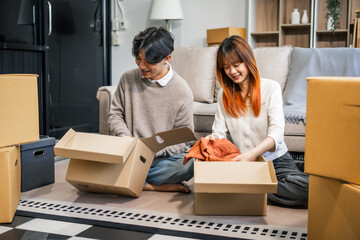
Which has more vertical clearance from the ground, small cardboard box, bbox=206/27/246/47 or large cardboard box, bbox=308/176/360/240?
small cardboard box, bbox=206/27/246/47

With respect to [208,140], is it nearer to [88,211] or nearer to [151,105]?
[151,105]

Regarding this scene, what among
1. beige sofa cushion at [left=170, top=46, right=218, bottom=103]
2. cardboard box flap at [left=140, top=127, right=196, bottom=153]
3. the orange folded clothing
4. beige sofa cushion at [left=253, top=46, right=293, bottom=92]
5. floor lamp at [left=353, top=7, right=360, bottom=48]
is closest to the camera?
the orange folded clothing

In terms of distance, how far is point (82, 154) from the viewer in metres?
1.67

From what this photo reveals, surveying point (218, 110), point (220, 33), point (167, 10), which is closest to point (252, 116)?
point (218, 110)

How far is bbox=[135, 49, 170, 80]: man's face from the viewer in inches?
76.6

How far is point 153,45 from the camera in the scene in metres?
1.92

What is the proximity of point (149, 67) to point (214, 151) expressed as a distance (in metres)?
0.53

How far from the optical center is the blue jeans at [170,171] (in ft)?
6.46

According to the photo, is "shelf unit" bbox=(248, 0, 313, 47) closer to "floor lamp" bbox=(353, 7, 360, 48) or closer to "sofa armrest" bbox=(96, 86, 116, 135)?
"floor lamp" bbox=(353, 7, 360, 48)

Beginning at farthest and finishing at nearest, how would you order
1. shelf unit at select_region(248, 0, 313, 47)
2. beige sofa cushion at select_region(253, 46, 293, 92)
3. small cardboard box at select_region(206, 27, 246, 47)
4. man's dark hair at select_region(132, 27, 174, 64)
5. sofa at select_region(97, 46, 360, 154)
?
shelf unit at select_region(248, 0, 313, 47) < small cardboard box at select_region(206, 27, 246, 47) < beige sofa cushion at select_region(253, 46, 293, 92) < sofa at select_region(97, 46, 360, 154) < man's dark hair at select_region(132, 27, 174, 64)

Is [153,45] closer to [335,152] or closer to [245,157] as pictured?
[245,157]

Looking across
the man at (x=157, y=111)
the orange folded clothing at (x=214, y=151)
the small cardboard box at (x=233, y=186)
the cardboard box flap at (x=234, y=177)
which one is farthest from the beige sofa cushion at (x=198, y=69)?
the cardboard box flap at (x=234, y=177)

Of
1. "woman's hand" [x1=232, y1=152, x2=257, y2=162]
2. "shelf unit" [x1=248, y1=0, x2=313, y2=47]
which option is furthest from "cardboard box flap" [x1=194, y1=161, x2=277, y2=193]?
"shelf unit" [x1=248, y1=0, x2=313, y2=47]

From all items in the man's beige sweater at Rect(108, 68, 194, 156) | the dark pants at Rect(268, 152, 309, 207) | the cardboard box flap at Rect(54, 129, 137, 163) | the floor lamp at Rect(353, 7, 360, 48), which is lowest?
the dark pants at Rect(268, 152, 309, 207)
